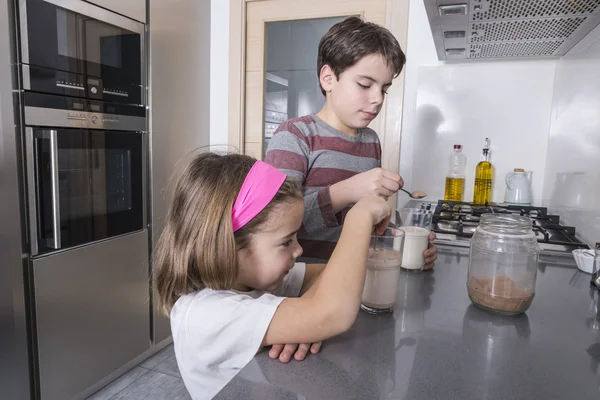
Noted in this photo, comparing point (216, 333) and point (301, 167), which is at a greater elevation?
point (301, 167)

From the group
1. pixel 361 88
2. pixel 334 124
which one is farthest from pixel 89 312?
pixel 361 88

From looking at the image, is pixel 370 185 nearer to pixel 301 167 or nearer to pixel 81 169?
pixel 301 167

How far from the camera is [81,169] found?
63.2 inches

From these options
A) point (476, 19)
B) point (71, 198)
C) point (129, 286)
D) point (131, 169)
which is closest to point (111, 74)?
point (131, 169)

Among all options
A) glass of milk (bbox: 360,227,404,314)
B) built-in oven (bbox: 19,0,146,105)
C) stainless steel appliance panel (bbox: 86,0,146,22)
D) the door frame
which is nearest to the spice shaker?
glass of milk (bbox: 360,227,404,314)

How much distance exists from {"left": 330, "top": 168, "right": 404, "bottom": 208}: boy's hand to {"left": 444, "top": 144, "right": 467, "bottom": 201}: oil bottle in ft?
3.44

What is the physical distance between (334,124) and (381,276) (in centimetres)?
59

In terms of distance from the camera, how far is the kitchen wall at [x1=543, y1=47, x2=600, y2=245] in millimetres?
1078

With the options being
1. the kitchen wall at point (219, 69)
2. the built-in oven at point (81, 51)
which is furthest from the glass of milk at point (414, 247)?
the kitchen wall at point (219, 69)

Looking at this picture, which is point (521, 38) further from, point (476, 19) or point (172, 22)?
point (172, 22)

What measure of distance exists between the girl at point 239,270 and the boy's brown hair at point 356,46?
43cm

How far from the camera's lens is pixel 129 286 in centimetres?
184

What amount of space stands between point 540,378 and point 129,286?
172 centimetres

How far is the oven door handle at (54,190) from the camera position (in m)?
1.45
